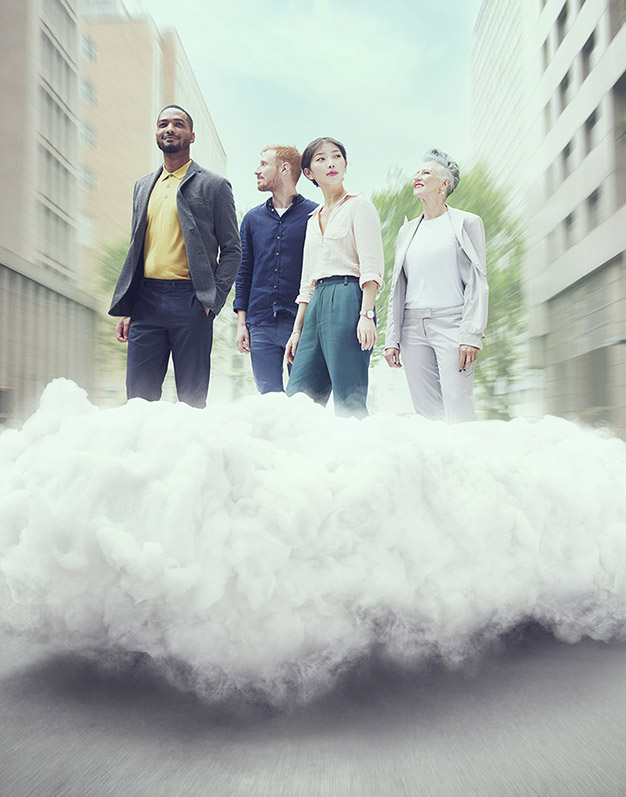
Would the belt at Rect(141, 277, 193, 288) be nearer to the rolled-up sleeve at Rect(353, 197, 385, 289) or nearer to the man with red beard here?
the man with red beard

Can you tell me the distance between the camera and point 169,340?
2.21 meters

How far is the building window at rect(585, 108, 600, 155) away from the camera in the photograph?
337 centimetres

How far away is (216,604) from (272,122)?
2.05 m

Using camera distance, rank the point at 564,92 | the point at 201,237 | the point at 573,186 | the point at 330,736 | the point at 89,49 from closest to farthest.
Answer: the point at 330,736 < the point at 201,237 < the point at 573,186 < the point at 564,92 < the point at 89,49

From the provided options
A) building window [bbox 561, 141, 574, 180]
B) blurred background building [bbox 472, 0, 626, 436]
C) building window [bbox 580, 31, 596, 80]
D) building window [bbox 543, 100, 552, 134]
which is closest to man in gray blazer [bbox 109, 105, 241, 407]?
blurred background building [bbox 472, 0, 626, 436]

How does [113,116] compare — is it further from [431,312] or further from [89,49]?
[431,312]

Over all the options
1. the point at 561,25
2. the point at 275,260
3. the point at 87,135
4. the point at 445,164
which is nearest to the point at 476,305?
the point at 445,164

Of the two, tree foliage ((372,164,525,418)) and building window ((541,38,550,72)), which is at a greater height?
building window ((541,38,550,72))

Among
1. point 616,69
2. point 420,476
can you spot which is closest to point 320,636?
point 420,476

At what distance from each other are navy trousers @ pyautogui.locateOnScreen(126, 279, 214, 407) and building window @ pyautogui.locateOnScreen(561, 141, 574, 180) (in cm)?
275

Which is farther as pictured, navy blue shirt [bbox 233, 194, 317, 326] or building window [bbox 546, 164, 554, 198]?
building window [bbox 546, 164, 554, 198]

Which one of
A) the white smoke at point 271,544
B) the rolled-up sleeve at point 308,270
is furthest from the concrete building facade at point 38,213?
the white smoke at point 271,544

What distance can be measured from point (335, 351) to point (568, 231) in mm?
2324

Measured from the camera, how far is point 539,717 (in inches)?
29.7
